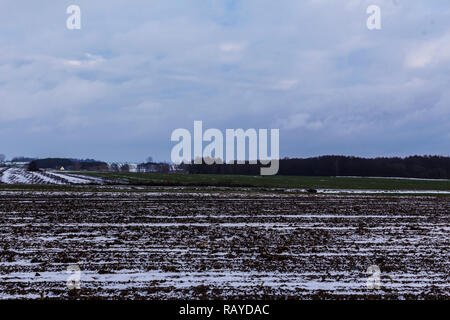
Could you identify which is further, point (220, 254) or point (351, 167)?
point (351, 167)

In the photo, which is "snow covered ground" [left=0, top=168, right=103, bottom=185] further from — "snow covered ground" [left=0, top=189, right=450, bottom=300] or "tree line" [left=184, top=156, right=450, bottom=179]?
"tree line" [left=184, top=156, right=450, bottom=179]

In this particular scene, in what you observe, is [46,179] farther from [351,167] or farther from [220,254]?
[351,167]

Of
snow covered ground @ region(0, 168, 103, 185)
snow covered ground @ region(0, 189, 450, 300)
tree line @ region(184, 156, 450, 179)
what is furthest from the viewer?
tree line @ region(184, 156, 450, 179)

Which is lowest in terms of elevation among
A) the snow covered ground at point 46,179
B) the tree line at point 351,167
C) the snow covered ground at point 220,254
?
the snow covered ground at point 220,254

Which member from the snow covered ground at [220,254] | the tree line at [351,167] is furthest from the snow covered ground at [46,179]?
the tree line at [351,167]

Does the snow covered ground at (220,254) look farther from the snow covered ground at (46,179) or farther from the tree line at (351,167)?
the tree line at (351,167)

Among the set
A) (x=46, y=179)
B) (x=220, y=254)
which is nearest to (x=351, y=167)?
(x=46, y=179)

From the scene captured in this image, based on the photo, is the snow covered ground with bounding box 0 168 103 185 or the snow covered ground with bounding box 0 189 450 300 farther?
the snow covered ground with bounding box 0 168 103 185

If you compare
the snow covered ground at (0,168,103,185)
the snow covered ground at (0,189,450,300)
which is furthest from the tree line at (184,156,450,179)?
the snow covered ground at (0,189,450,300)

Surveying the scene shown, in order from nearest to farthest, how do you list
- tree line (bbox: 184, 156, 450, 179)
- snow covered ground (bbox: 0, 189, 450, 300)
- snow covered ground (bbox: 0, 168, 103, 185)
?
snow covered ground (bbox: 0, 189, 450, 300), snow covered ground (bbox: 0, 168, 103, 185), tree line (bbox: 184, 156, 450, 179)

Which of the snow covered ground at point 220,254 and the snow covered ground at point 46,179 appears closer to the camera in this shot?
the snow covered ground at point 220,254

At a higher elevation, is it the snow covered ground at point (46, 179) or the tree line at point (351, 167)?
the tree line at point (351, 167)

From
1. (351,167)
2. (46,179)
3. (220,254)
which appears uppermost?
(351,167)
